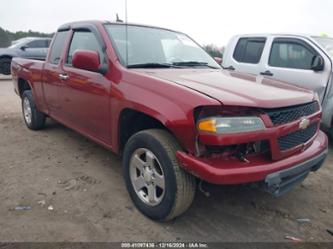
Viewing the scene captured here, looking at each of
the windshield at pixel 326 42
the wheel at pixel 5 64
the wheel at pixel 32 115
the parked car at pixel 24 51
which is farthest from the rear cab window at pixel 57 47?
the wheel at pixel 5 64

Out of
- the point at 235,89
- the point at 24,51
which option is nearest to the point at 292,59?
the point at 235,89

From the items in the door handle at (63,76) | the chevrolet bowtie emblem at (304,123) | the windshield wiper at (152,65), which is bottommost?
the chevrolet bowtie emblem at (304,123)

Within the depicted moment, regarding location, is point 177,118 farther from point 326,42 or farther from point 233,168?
point 326,42

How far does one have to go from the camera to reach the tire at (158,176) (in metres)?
2.55

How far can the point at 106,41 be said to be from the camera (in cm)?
348

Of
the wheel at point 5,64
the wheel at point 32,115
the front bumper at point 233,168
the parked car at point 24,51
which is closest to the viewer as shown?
the front bumper at point 233,168

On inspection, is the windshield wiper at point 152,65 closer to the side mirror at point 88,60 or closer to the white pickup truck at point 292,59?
the side mirror at point 88,60

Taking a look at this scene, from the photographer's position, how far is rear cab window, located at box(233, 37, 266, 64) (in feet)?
19.6

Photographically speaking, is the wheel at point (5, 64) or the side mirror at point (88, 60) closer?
the side mirror at point (88, 60)

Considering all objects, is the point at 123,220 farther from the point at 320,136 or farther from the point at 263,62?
the point at 263,62

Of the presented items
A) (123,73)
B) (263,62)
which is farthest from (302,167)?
(263,62)

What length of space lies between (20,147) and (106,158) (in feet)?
4.71

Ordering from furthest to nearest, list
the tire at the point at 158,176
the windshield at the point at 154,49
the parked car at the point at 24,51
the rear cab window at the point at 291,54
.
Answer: the parked car at the point at 24,51 → the rear cab window at the point at 291,54 → the windshield at the point at 154,49 → the tire at the point at 158,176

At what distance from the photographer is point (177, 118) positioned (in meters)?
2.47
